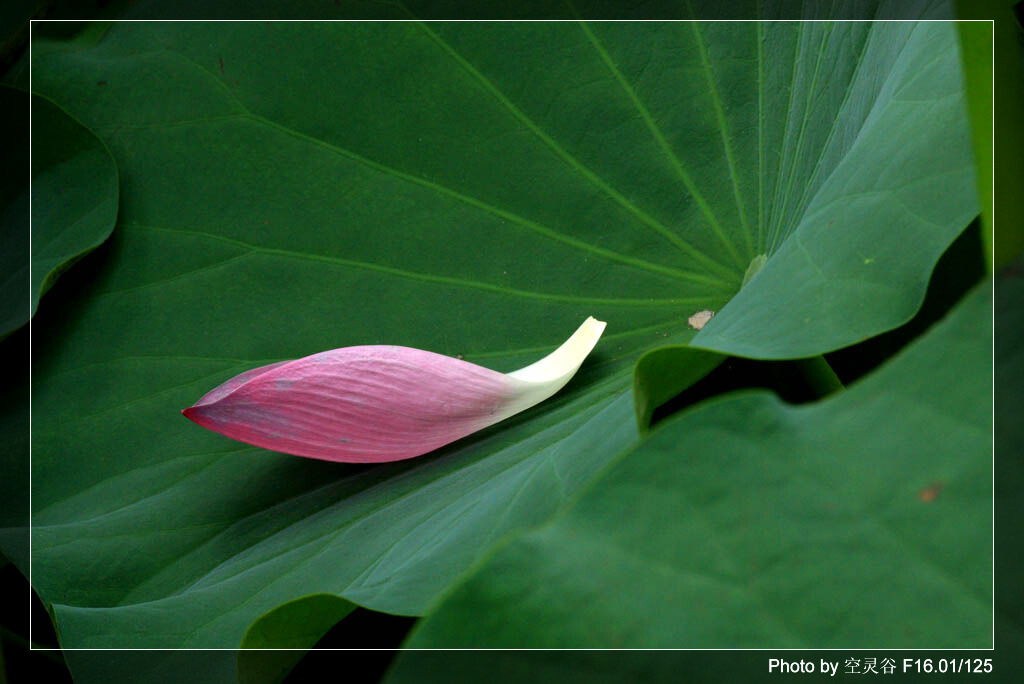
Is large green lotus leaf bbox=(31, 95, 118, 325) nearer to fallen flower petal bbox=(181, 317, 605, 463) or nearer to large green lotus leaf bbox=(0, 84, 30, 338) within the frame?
large green lotus leaf bbox=(0, 84, 30, 338)

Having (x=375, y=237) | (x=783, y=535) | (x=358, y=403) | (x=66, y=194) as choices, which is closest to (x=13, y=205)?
(x=66, y=194)

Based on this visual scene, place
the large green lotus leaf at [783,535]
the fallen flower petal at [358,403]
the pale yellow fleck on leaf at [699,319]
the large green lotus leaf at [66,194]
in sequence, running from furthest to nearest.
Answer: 1. the large green lotus leaf at [66,194]
2. the pale yellow fleck on leaf at [699,319]
3. the fallen flower petal at [358,403]
4. the large green lotus leaf at [783,535]

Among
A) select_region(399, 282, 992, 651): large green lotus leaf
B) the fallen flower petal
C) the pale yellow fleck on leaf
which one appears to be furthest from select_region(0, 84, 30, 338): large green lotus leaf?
select_region(399, 282, 992, 651): large green lotus leaf

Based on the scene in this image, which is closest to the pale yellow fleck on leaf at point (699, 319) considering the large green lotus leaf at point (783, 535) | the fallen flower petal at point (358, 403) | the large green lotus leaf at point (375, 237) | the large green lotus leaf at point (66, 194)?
the large green lotus leaf at point (375, 237)

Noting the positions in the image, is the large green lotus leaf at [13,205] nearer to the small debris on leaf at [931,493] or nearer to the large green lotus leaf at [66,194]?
the large green lotus leaf at [66,194]

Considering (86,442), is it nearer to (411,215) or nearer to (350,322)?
(350,322)
